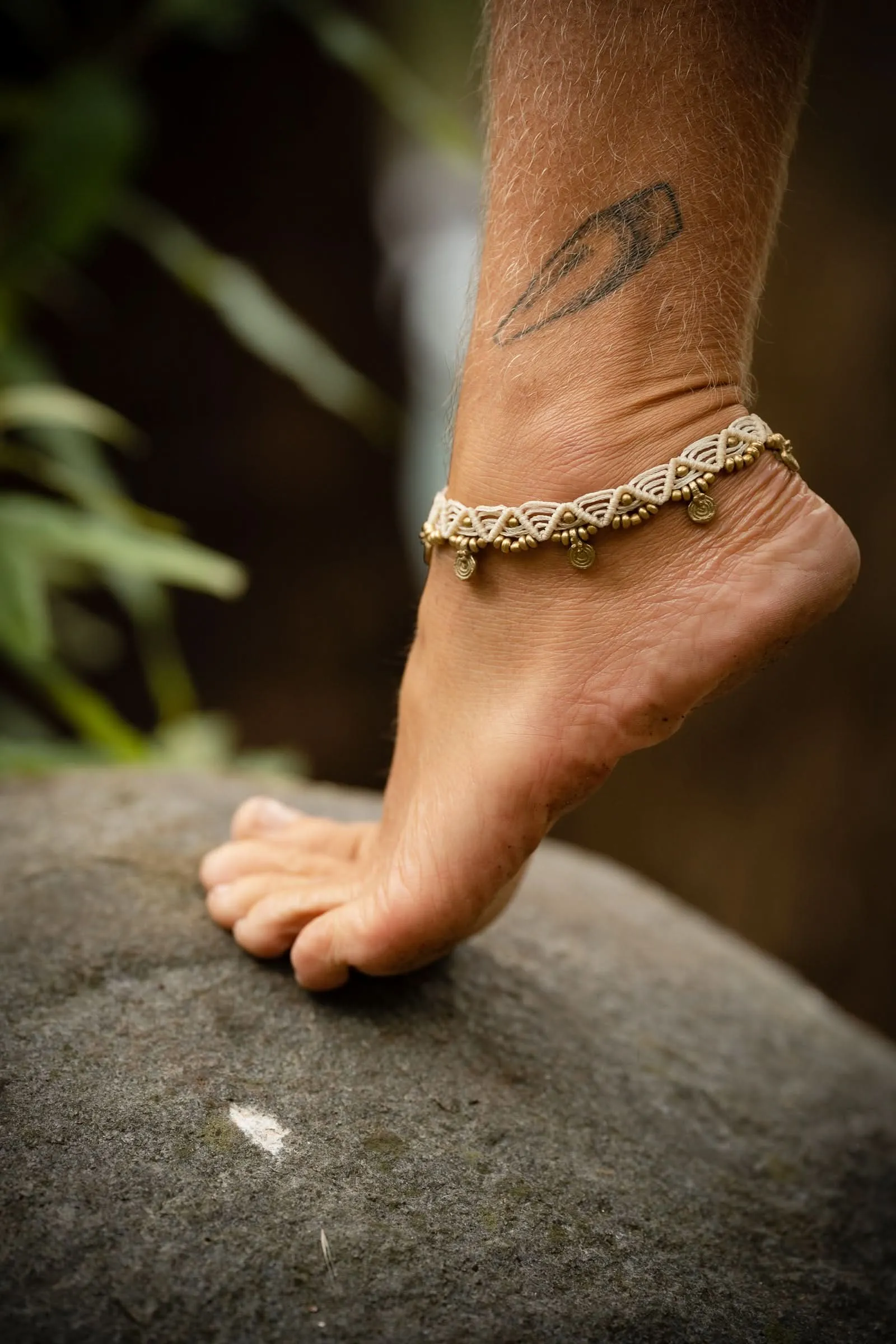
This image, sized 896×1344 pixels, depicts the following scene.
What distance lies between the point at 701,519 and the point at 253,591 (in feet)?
7.81

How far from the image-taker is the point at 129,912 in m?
0.72

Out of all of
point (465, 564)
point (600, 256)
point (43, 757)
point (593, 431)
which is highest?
point (600, 256)

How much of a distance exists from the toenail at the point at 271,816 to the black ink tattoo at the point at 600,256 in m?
0.42

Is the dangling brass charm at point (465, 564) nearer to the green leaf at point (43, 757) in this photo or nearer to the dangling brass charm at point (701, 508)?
the dangling brass charm at point (701, 508)

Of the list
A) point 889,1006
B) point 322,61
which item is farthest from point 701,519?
point 322,61

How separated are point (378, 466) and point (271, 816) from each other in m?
2.27

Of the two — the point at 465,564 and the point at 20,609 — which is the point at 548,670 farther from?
the point at 20,609

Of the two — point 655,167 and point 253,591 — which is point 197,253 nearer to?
point 655,167

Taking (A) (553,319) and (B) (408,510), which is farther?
(B) (408,510)

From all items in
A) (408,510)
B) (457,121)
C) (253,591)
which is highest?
(457,121)

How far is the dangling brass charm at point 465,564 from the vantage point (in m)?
0.64

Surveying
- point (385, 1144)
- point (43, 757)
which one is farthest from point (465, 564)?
point (43, 757)

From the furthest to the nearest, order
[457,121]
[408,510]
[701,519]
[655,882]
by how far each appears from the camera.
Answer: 1. [408,510]
2. [655,882]
3. [457,121]
4. [701,519]

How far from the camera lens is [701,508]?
1.98 ft
